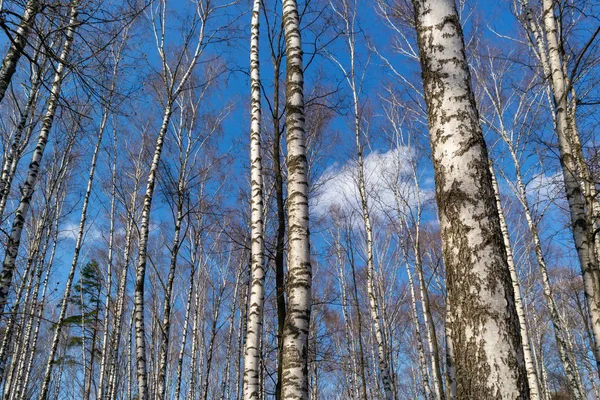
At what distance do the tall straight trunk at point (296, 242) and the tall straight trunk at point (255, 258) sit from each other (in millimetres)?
1400

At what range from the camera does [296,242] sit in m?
3.71

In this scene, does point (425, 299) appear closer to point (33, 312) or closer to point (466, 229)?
point (466, 229)

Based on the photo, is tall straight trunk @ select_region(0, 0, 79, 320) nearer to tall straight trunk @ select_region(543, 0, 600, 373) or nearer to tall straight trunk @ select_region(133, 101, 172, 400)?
tall straight trunk @ select_region(133, 101, 172, 400)

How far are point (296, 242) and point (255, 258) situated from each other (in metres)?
1.49

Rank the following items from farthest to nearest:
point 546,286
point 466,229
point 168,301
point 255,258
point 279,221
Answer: point 546,286 < point 168,301 < point 279,221 < point 255,258 < point 466,229

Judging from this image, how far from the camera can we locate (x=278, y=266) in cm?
624

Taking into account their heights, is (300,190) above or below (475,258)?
above

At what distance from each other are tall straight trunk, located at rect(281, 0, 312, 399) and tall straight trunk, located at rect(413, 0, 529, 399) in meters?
1.53

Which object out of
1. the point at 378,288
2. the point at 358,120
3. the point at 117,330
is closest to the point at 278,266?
the point at 358,120

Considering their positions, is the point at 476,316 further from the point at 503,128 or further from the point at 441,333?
the point at 441,333

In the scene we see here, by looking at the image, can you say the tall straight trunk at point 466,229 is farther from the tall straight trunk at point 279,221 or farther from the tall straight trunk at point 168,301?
the tall straight trunk at point 168,301

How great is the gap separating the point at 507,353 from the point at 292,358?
6.30ft

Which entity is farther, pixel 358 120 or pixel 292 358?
pixel 358 120

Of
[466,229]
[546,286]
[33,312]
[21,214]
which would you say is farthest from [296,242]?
[33,312]
